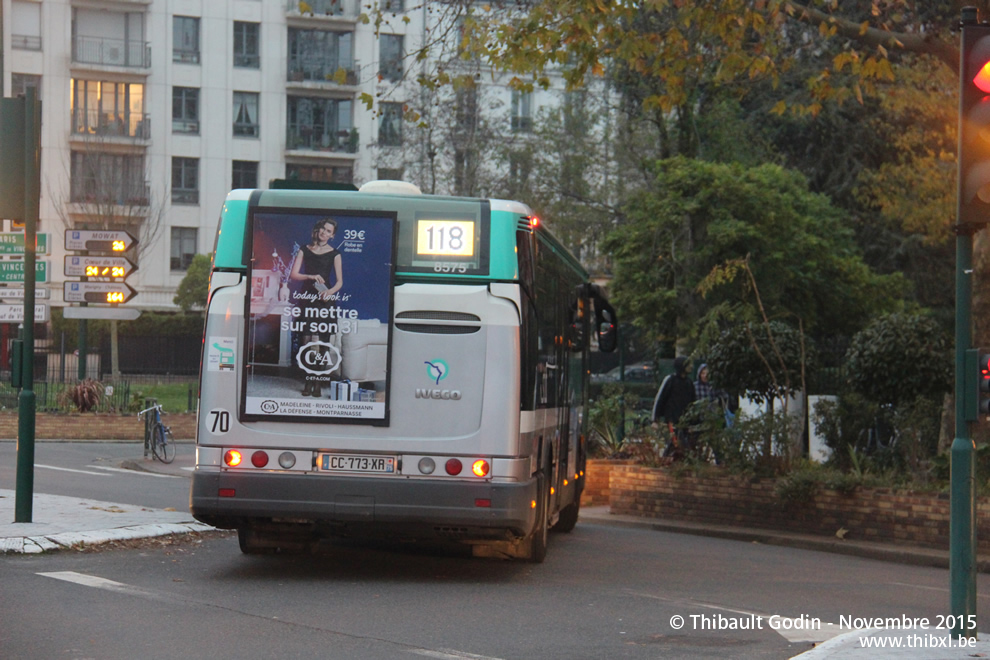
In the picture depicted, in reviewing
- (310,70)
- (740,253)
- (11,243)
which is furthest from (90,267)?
(310,70)

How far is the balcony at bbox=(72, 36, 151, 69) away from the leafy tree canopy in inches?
1260

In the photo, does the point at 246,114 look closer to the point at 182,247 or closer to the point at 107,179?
the point at 182,247

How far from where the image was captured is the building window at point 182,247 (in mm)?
58062

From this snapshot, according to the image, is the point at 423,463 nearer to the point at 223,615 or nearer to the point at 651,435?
the point at 223,615

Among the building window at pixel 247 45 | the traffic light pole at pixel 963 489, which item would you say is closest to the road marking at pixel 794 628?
the traffic light pole at pixel 963 489

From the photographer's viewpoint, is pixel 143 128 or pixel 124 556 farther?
pixel 143 128

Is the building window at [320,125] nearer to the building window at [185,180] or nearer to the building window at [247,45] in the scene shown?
the building window at [247,45]

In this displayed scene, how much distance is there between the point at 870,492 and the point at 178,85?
4730 centimetres

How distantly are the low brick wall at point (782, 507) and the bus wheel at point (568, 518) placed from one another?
177cm

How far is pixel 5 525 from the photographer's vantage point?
11.6m

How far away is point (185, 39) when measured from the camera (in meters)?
56.2

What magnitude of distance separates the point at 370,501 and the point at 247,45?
50541 millimetres

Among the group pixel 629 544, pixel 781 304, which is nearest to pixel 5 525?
pixel 629 544

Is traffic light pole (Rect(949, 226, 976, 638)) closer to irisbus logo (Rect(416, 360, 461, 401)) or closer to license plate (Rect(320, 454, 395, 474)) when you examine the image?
irisbus logo (Rect(416, 360, 461, 401))
